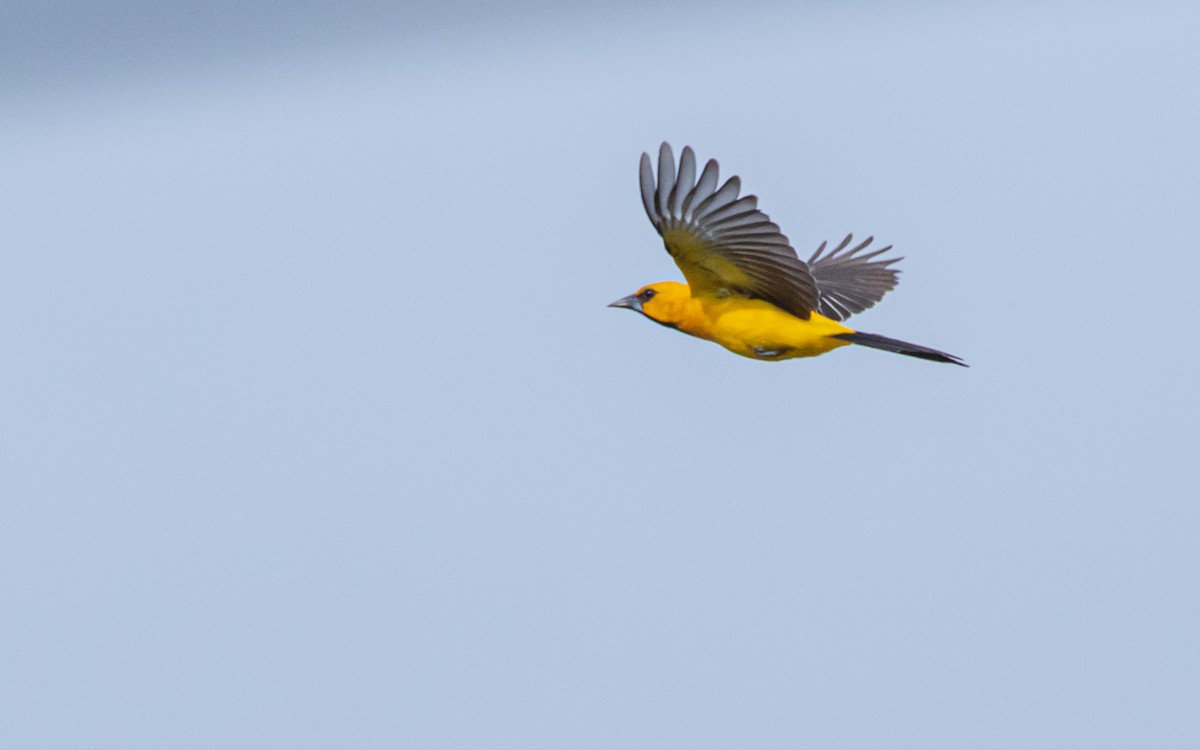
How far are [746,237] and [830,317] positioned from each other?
119 cm

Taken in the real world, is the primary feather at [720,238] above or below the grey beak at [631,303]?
above

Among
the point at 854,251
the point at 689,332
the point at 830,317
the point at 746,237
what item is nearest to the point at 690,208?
the point at 746,237

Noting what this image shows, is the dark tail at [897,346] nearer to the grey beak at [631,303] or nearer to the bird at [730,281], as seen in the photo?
the bird at [730,281]

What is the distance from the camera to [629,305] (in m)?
6.85

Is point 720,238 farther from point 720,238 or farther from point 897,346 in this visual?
point 897,346

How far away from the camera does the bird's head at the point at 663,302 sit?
265 inches

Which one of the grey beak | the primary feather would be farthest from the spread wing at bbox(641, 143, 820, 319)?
the grey beak

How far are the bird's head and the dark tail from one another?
65 cm

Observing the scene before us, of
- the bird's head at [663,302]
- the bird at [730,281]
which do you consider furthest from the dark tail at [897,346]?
the bird's head at [663,302]

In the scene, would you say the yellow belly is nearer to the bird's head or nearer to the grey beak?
the bird's head

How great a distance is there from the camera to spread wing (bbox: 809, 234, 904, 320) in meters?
7.48

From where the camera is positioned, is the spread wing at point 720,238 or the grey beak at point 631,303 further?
the grey beak at point 631,303

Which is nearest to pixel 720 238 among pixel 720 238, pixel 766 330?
pixel 720 238

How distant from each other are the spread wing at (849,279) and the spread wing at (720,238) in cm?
87
